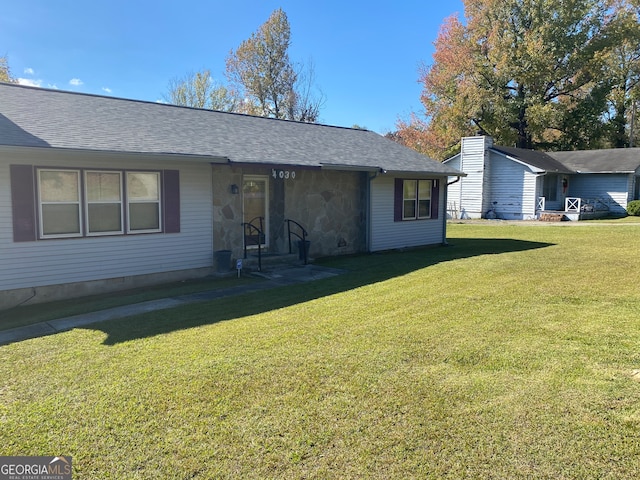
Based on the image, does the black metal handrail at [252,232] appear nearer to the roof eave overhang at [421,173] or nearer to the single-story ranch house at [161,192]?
the single-story ranch house at [161,192]

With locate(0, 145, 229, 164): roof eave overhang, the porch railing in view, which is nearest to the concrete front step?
locate(0, 145, 229, 164): roof eave overhang

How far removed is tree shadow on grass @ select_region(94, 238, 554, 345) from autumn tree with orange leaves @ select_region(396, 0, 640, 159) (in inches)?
861

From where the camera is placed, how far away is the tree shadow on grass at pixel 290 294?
622 cm

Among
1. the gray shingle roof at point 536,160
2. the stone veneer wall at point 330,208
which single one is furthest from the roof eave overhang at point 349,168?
the gray shingle roof at point 536,160

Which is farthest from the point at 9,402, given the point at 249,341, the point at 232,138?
the point at 232,138

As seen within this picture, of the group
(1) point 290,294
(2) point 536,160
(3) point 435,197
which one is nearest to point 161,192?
(1) point 290,294

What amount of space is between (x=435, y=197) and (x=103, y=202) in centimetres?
1008

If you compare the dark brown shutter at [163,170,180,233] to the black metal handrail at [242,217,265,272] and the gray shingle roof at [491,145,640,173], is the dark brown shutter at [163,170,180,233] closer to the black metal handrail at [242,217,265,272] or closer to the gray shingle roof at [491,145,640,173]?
the black metal handrail at [242,217,265,272]

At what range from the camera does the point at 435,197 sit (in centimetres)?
1508

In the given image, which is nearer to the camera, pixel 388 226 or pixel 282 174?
pixel 282 174

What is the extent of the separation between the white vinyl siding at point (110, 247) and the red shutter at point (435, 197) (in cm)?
778

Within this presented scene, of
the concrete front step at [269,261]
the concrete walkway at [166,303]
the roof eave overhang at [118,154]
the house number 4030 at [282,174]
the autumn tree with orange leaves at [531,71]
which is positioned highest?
the autumn tree with orange leaves at [531,71]

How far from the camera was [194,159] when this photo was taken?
9086mm

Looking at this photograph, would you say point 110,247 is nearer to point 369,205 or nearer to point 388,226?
point 369,205
